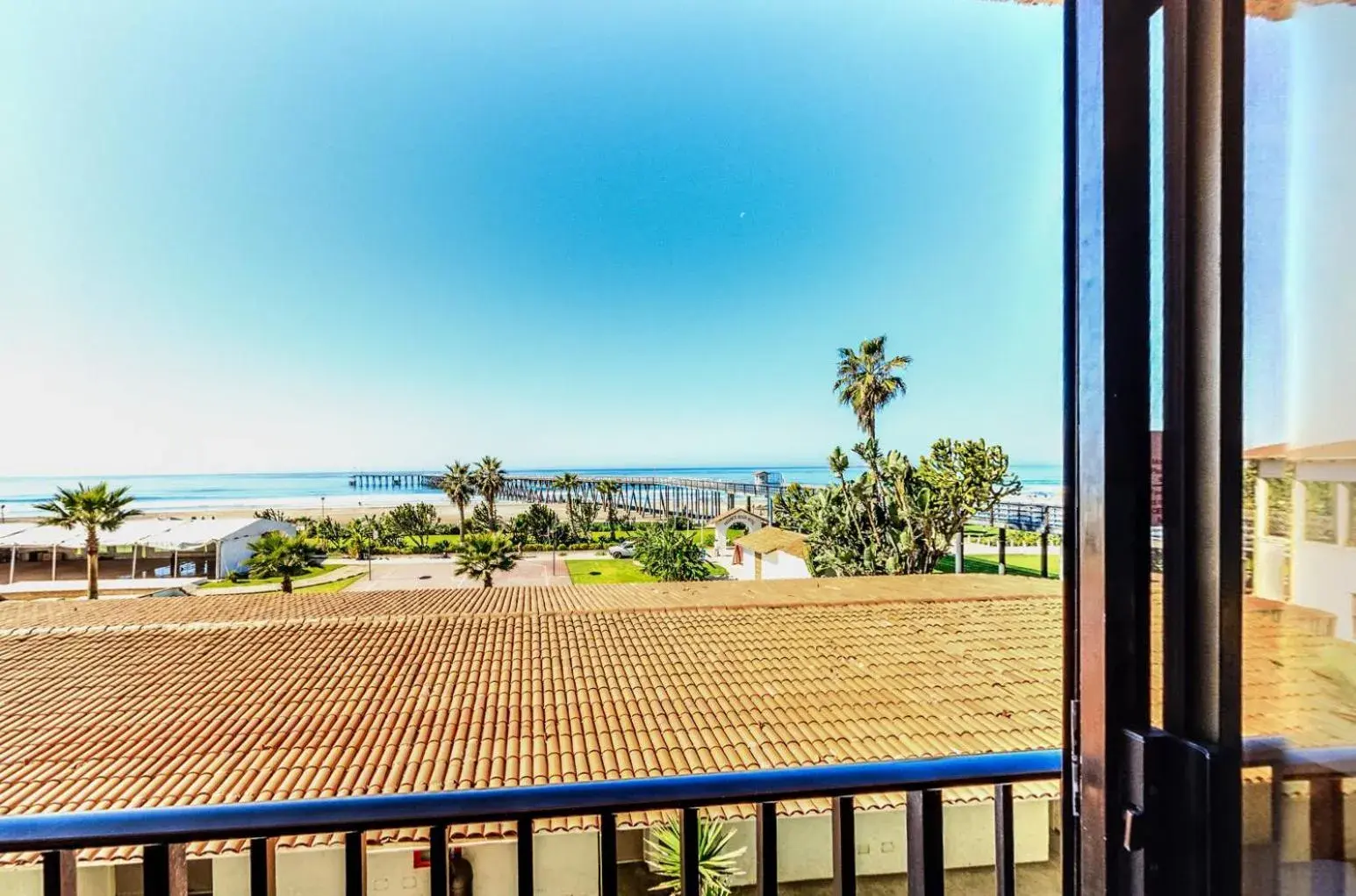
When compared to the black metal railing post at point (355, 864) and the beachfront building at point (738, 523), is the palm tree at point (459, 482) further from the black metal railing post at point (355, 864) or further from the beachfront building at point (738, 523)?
the black metal railing post at point (355, 864)

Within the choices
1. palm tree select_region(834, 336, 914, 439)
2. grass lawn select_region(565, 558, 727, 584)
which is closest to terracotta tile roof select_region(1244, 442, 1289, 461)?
grass lawn select_region(565, 558, 727, 584)

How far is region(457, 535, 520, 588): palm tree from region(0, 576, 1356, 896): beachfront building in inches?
240

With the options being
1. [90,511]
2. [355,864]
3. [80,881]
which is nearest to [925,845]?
[355,864]

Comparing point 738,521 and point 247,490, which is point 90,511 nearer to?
point 738,521

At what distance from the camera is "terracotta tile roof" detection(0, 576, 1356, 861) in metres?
3.72

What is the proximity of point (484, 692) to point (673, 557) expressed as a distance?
9.21 meters

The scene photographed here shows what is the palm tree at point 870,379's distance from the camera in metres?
14.3

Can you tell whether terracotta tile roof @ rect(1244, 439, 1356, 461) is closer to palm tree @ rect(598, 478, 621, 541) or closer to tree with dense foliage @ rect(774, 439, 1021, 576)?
tree with dense foliage @ rect(774, 439, 1021, 576)

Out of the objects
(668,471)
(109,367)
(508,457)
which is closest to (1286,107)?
(109,367)

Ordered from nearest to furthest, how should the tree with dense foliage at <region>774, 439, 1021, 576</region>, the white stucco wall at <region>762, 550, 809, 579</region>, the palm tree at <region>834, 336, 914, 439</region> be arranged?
the tree with dense foliage at <region>774, 439, 1021, 576</region> < the white stucco wall at <region>762, 550, 809, 579</region> < the palm tree at <region>834, 336, 914, 439</region>

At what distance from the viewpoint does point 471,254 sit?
33.5ft

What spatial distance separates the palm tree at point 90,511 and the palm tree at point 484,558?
6.72m

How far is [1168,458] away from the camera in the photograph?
463 mm

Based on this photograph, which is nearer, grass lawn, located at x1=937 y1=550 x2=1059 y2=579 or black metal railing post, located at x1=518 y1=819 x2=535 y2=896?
black metal railing post, located at x1=518 y1=819 x2=535 y2=896
